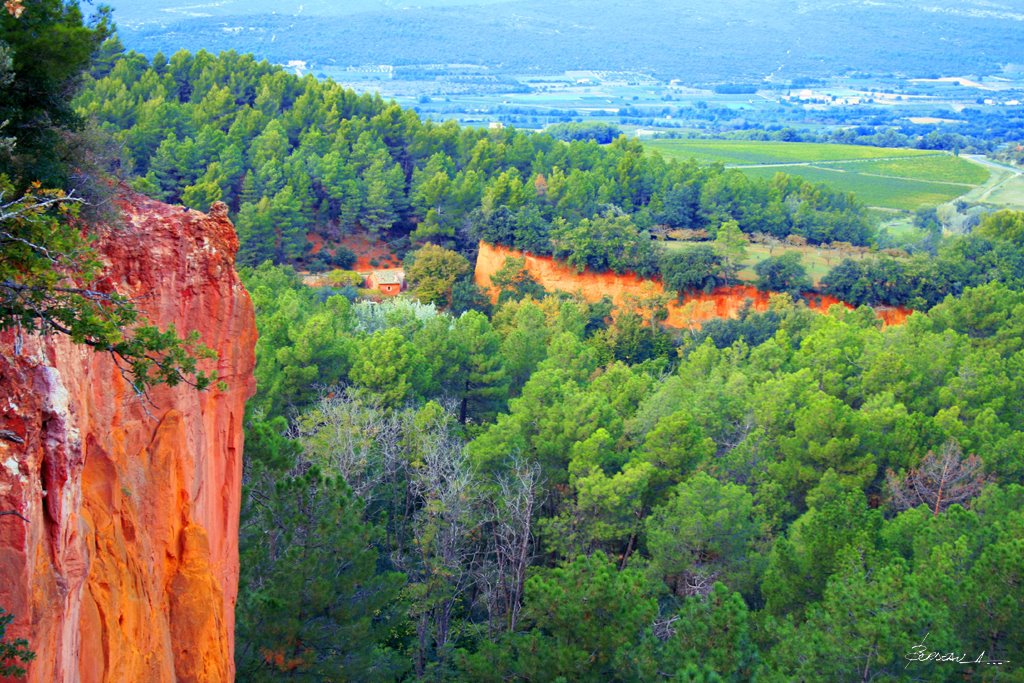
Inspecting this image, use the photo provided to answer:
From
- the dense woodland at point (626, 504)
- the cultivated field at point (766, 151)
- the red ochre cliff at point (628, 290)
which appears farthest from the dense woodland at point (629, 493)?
the cultivated field at point (766, 151)

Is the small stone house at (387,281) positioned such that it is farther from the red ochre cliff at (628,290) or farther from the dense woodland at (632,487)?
the red ochre cliff at (628,290)

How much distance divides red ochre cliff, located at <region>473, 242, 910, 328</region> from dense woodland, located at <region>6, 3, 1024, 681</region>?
2253mm

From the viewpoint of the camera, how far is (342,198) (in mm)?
59062

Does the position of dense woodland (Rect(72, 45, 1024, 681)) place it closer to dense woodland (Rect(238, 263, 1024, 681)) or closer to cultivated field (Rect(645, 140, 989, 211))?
dense woodland (Rect(238, 263, 1024, 681))

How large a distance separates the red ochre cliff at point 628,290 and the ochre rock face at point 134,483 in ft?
125

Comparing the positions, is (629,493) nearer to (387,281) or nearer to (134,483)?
(134,483)

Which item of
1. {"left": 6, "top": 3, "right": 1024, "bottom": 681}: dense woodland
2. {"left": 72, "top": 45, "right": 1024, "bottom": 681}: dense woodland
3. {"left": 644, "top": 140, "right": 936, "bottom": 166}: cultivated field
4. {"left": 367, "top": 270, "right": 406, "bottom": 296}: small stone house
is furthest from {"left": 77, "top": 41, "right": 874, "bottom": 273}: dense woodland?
{"left": 644, "top": 140, "right": 936, "bottom": 166}: cultivated field

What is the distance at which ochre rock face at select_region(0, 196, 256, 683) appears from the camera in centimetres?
852

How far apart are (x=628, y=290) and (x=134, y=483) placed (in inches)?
1698

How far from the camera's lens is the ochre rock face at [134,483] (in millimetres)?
8523

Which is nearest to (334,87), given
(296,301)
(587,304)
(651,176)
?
(651,176)

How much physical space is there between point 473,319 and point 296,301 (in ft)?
18.0

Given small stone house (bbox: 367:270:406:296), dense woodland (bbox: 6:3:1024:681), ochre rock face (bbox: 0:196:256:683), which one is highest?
ochre rock face (bbox: 0:196:256:683)

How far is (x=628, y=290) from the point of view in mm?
53500
